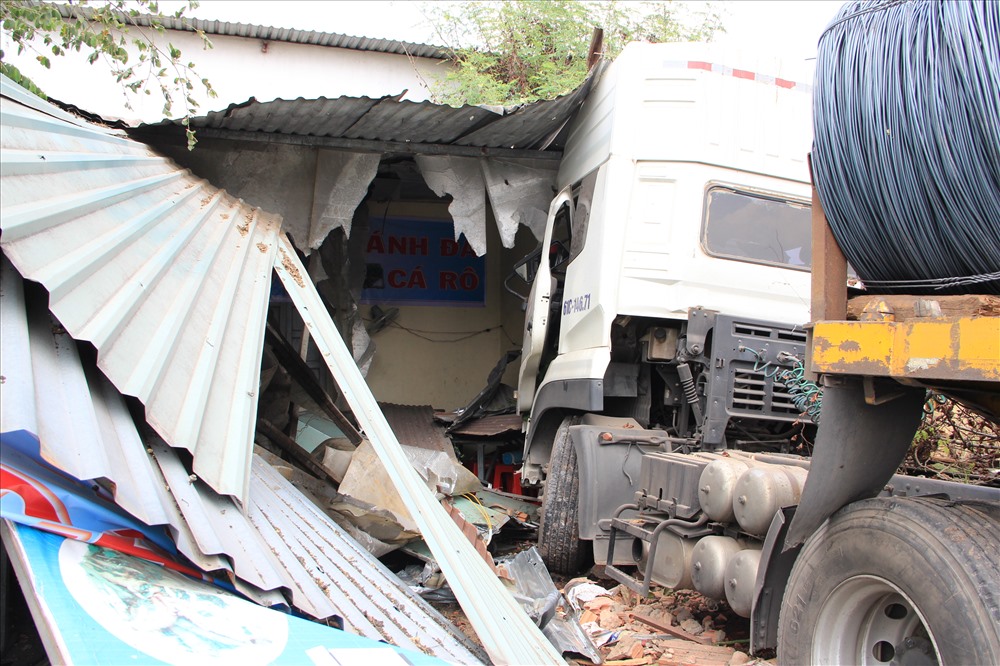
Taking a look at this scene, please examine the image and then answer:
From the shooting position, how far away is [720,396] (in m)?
4.68

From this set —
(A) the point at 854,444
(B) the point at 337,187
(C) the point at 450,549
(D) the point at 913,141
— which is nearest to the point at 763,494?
(A) the point at 854,444

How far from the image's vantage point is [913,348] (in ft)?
7.49

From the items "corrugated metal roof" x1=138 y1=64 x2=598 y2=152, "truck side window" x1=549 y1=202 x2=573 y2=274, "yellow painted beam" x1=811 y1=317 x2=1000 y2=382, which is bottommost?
"yellow painted beam" x1=811 y1=317 x2=1000 y2=382

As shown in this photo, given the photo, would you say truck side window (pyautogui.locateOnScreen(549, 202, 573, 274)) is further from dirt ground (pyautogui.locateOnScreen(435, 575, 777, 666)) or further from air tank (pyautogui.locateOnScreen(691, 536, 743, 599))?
air tank (pyautogui.locateOnScreen(691, 536, 743, 599))

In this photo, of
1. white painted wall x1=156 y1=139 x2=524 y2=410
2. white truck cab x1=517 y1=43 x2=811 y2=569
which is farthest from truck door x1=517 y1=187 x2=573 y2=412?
white painted wall x1=156 y1=139 x2=524 y2=410

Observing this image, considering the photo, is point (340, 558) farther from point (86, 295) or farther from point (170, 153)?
point (170, 153)

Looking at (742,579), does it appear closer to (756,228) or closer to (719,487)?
(719,487)

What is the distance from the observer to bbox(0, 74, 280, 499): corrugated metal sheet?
94.5 inches

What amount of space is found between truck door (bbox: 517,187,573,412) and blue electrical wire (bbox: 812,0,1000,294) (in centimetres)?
341

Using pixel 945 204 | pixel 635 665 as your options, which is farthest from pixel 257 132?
pixel 945 204

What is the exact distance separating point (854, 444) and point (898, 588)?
0.52m

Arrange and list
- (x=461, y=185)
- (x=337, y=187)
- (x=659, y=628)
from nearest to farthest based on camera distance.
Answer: (x=659, y=628)
(x=337, y=187)
(x=461, y=185)

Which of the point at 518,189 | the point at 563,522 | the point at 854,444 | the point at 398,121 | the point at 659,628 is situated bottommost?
the point at 659,628

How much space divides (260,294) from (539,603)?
2.02 meters
